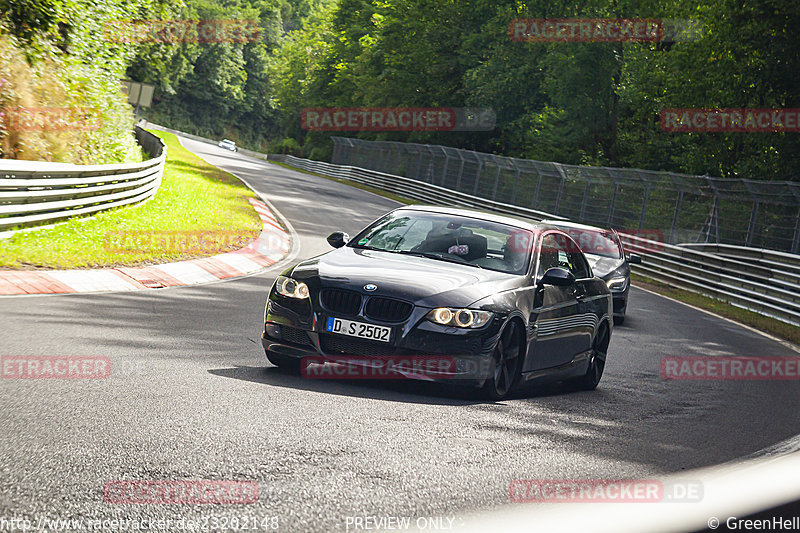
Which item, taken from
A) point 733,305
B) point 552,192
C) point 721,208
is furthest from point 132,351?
point 552,192

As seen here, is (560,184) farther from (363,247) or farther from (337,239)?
(363,247)

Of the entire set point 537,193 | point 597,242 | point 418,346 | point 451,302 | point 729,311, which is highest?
point 537,193

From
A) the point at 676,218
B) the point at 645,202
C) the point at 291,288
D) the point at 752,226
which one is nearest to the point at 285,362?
the point at 291,288

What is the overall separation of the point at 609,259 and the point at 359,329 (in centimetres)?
1035

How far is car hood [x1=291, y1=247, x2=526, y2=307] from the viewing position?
7.66 m

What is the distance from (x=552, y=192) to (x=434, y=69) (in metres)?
25.3

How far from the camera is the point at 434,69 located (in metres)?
62.5

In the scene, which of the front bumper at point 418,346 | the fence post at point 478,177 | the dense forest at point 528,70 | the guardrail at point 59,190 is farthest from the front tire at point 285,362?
the fence post at point 478,177

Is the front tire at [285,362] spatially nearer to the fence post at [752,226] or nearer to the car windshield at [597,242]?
the car windshield at [597,242]

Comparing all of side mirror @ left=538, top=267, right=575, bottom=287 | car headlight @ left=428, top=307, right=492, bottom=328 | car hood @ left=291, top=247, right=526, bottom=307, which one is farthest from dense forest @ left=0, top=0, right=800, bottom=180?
car headlight @ left=428, top=307, right=492, bottom=328

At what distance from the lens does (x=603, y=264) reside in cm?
1673

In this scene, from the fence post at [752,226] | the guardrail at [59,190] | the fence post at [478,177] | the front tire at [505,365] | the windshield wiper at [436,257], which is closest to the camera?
the front tire at [505,365]

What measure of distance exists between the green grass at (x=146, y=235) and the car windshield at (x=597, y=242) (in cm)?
677

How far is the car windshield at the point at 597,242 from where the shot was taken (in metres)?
17.3
